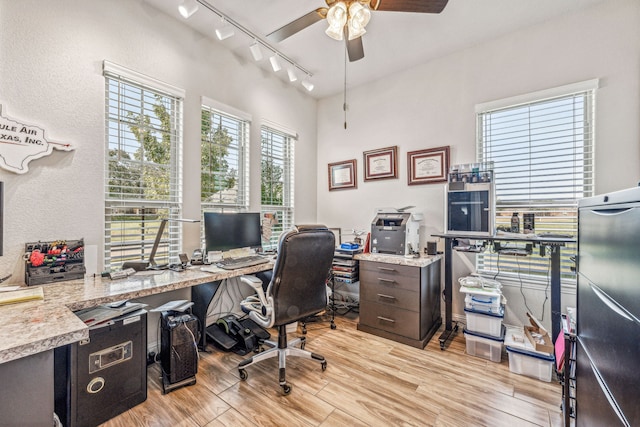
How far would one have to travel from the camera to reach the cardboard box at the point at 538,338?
6.52ft

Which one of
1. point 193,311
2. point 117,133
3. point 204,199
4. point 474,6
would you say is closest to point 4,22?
point 117,133

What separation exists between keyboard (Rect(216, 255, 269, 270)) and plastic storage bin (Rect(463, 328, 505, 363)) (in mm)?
1914

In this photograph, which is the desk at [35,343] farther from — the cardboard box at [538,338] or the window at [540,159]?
the window at [540,159]

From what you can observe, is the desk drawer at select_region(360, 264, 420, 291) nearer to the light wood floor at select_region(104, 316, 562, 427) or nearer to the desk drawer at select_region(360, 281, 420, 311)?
the desk drawer at select_region(360, 281, 420, 311)

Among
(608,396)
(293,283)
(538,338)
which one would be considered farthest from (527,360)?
(293,283)

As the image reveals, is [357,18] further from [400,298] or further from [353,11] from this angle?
[400,298]

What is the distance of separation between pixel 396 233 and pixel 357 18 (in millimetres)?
1857

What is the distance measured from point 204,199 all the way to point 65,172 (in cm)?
105

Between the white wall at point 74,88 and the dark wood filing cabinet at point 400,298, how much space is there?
5.87ft

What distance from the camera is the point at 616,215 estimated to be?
756mm

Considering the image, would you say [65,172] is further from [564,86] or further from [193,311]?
[564,86]

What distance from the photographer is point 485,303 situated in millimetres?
Answer: 2311

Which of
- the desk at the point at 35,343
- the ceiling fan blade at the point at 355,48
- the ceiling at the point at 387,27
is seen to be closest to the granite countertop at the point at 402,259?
the ceiling fan blade at the point at 355,48

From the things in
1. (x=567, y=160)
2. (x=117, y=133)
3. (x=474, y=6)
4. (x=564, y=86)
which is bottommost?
(x=567, y=160)
